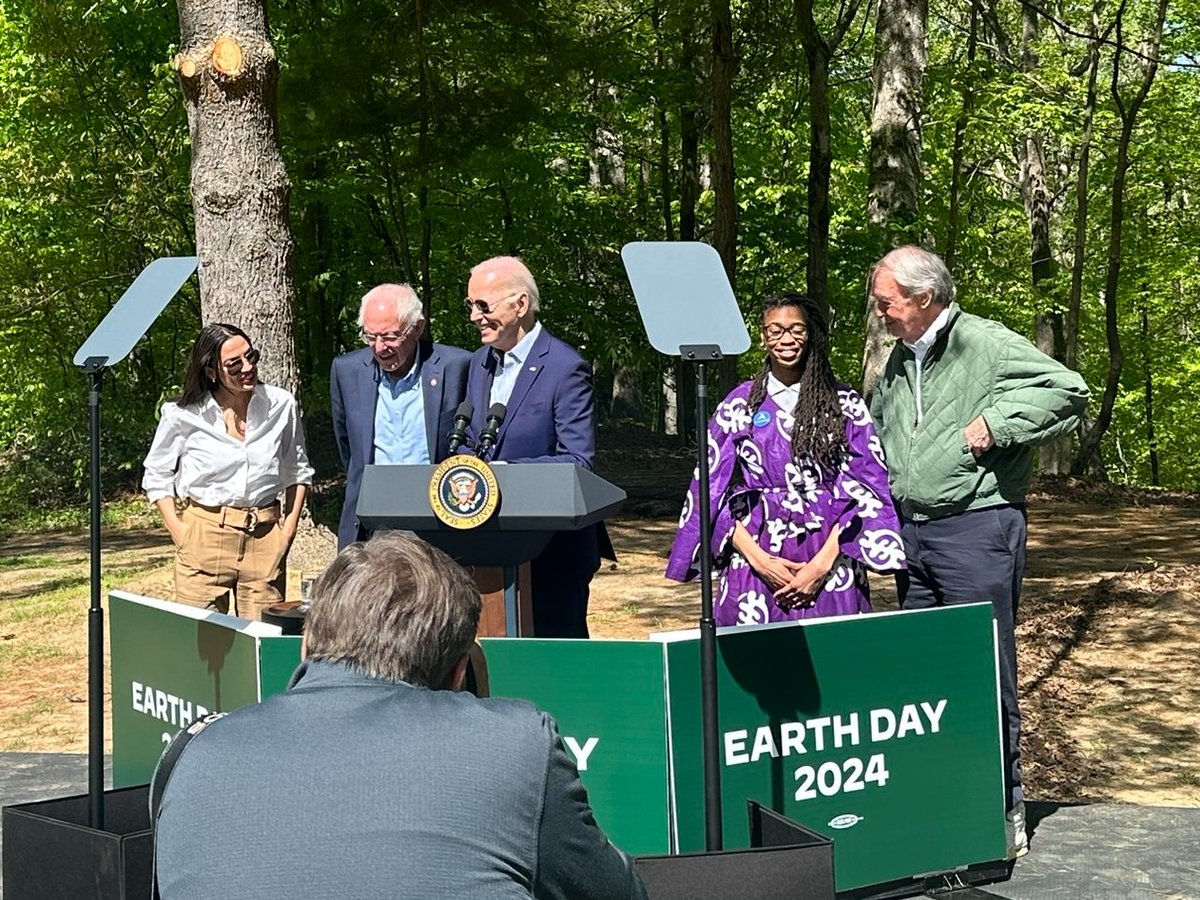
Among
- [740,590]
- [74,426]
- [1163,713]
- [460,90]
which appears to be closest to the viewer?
[740,590]

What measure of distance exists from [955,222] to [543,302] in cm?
584

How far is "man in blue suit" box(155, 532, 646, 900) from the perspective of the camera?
82.8 inches

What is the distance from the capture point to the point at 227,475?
6164 mm

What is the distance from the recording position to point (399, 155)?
17.1 m

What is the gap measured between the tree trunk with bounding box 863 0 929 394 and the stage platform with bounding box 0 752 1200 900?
8532 mm

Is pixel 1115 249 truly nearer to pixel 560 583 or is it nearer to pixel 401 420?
pixel 401 420

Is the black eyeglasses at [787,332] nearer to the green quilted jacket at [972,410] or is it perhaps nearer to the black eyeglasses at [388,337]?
the green quilted jacket at [972,410]

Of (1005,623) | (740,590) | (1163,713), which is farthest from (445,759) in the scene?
(1163,713)

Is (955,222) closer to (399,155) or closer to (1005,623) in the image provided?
(399,155)

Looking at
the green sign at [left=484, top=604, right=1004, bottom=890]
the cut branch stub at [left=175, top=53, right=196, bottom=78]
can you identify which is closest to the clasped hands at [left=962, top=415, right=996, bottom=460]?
the green sign at [left=484, top=604, right=1004, bottom=890]

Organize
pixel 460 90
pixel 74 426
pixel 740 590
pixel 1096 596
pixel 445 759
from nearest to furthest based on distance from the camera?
pixel 445 759, pixel 740 590, pixel 1096 596, pixel 460 90, pixel 74 426

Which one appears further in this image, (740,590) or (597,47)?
(597,47)

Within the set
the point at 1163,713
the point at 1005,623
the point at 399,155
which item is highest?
the point at 399,155

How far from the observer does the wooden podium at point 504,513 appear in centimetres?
429
